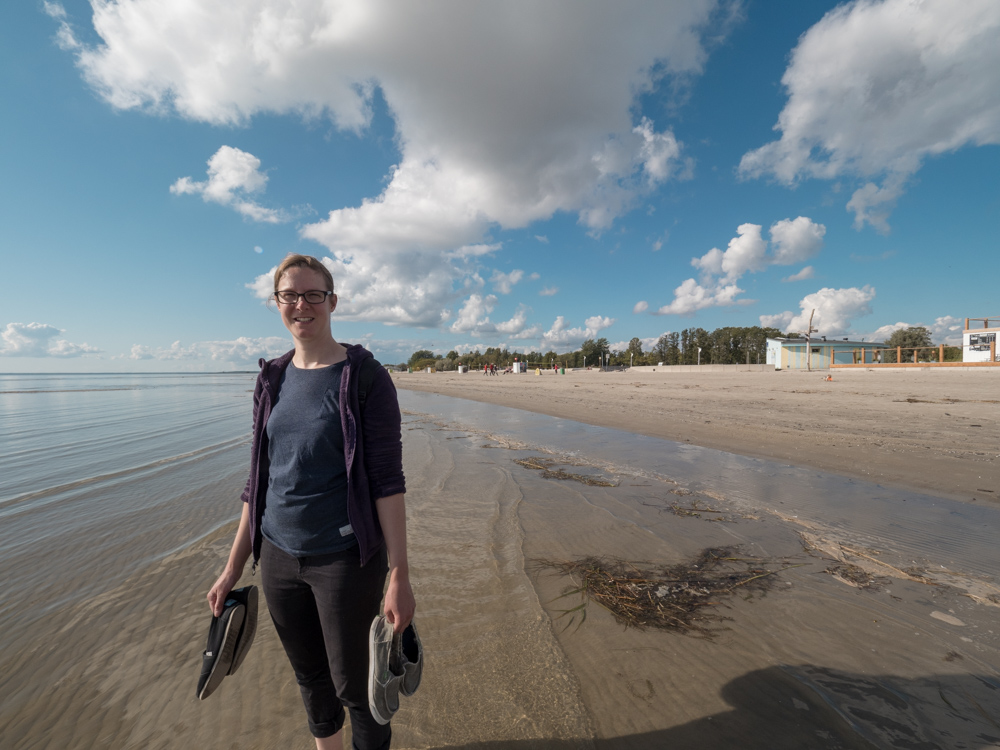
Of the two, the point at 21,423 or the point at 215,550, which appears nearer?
the point at 215,550

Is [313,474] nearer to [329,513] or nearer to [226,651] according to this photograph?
[329,513]

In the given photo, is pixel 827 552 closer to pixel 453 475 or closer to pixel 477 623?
pixel 477 623

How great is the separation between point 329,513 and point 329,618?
0.43 meters

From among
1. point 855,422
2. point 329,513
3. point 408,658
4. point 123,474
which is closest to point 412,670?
point 408,658

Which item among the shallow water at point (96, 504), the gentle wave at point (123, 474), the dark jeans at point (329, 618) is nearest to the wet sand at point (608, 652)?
the shallow water at point (96, 504)

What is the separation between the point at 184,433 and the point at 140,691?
503 inches

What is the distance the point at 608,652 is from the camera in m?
2.84

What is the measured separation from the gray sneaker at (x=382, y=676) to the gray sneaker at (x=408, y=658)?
2 centimetres

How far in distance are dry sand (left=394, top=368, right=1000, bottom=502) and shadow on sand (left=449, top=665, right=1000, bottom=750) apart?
4.96 meters

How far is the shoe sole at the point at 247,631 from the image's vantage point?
2.02m

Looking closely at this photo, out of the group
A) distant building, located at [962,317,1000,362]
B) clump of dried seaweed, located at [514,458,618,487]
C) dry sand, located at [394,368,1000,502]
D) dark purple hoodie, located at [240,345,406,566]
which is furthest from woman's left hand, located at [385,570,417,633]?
distant building, located at [962,317,1000,362]

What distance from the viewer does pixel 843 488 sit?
6.17 metres

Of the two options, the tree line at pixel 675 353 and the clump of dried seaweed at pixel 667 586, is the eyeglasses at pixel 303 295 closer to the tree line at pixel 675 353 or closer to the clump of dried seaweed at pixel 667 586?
the clump of dried seaweed at pixel 667 586

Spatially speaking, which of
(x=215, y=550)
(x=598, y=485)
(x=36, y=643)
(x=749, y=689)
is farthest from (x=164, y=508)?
(x=749, y=689)
